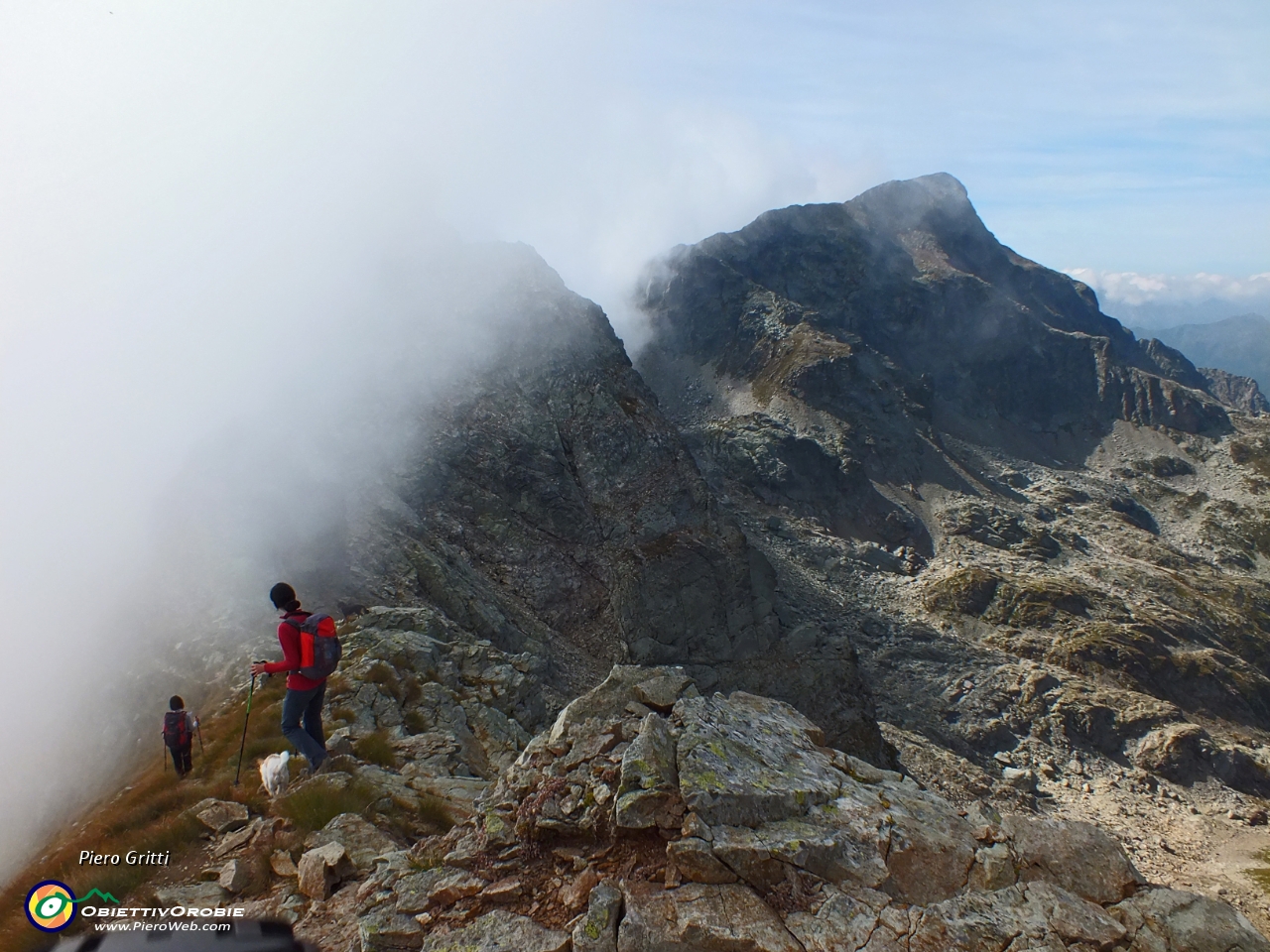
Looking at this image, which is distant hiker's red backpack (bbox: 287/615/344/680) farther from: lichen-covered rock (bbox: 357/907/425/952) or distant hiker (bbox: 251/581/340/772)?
lichen-covered rock (bbox: 357/907/425/952)

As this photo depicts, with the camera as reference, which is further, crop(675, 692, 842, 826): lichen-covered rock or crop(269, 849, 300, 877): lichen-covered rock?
crop(269, 849, 300, 877): lichen-covered rock

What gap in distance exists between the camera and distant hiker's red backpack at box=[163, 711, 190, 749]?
1805 cm

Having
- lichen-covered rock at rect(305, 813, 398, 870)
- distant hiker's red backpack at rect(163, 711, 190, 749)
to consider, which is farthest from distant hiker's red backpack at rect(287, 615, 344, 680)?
distant hiker's red backpack at rect(163, 711, 190, 749)

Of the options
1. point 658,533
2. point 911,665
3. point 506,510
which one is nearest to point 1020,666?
point 911,665

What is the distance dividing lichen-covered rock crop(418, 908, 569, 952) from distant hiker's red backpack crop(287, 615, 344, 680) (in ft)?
22.4

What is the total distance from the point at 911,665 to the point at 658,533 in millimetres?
41148

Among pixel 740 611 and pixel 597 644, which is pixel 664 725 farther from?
pixel 740 611

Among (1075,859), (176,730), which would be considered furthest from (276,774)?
(1075,859)

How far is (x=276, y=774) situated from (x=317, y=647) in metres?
3.31

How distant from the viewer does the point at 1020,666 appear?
93.5 m

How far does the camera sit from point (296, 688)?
15.6 m

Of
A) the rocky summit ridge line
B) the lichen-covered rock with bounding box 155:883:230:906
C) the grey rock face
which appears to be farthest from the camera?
the grey rock face

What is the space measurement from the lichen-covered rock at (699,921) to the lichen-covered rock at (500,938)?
3.28 feet

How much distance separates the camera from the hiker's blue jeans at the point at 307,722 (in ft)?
52.3
